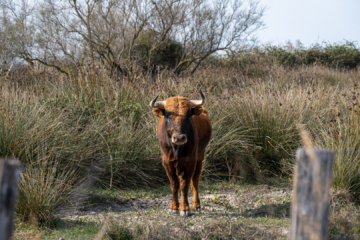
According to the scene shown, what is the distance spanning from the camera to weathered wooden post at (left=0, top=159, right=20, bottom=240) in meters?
2.00

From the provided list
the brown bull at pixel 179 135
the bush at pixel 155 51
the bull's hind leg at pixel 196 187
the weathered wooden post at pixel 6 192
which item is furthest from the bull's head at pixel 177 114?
the bush at pixel 155 51

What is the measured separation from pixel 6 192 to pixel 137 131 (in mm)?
5066

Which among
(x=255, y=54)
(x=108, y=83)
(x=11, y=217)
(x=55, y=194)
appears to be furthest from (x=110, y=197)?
(x=255, y=54)

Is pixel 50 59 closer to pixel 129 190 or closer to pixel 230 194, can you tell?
pixel 129 190

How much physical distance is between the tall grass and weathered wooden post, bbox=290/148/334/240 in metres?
3.57

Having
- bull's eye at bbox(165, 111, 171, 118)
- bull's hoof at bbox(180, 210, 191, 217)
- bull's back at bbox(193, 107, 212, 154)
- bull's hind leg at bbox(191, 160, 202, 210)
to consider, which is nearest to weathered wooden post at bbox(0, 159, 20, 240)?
bull's eye at bbox(165, 111, 171, 118)

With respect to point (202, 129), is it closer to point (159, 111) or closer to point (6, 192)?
point (159, 111)

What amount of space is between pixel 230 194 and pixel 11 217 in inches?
184

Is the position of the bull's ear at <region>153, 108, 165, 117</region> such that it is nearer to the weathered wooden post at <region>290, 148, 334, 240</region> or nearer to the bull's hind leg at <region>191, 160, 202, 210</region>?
the bull's hind leg at <region>191, 160, 202, 210</region>

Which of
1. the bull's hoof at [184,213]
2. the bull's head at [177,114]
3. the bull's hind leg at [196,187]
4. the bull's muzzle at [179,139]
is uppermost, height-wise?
the bull's head at [177,114]

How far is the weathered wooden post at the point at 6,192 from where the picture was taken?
2.00 meters

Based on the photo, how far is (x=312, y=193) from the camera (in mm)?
2096

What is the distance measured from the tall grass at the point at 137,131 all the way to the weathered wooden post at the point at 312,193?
3.57 metres

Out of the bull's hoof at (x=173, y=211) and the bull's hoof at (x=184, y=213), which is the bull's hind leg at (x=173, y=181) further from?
the bull's hoof at (x=184, y=213)
